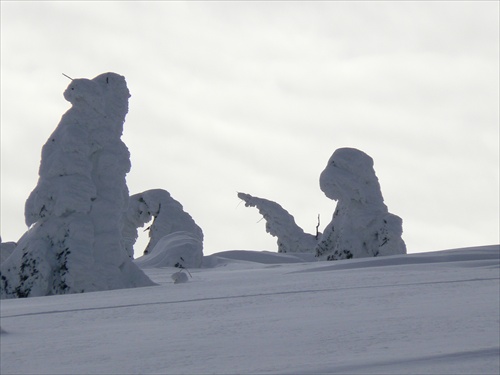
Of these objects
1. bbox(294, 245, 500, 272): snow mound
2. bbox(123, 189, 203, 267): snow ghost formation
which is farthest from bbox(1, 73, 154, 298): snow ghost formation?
bbox(123, 189, 203, 267): snow ghost formation

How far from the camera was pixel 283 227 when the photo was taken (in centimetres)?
3412

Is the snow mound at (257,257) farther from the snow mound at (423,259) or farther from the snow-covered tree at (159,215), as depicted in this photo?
the snow mound at (423,259)

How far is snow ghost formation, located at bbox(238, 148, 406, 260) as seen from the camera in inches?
866

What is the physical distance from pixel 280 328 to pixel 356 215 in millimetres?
15860

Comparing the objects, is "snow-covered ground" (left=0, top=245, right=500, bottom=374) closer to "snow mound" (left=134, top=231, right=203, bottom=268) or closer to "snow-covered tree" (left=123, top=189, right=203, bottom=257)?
"snow mound" (left=134, top=231, right=203, bottom=268)

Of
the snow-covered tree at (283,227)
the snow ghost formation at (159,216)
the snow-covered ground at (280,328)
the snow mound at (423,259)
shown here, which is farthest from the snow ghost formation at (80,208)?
the snow-covered tree at (283,227)

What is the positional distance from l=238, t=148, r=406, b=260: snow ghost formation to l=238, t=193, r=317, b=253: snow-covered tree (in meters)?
10.6

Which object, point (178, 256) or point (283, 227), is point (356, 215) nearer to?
point (178, 256)

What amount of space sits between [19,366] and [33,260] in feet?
29.8

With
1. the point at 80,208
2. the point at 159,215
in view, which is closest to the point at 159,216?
the point at 159,215

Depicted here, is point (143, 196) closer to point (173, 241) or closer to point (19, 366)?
point (173, 241)

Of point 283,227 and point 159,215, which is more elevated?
point 283,227

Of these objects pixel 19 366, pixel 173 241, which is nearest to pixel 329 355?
pixel 19 366

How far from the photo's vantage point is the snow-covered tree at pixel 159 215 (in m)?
26.7
